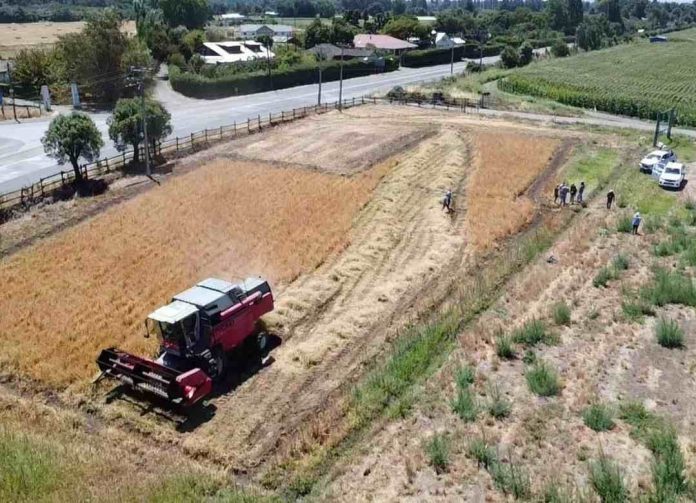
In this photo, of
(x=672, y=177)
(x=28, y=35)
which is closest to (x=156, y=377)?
(x=672, y=177)

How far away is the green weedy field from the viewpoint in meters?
65.6

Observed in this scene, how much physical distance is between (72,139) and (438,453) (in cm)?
2855

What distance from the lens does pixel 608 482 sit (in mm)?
13195

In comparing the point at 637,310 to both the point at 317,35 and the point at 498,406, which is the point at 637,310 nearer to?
the point at 498,406

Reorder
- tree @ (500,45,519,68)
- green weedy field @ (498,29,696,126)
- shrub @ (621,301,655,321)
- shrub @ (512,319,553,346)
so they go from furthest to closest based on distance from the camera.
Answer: tree @ (500,45,519,68) < green weedy field @ (498,29,696,126) < shrub @ (621,301,655,321) < shrub @ (512,319,553,346)

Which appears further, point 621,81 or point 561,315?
point 621,81

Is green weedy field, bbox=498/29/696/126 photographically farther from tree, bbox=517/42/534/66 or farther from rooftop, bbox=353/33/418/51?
rooftop, bbox=353/33/418/51

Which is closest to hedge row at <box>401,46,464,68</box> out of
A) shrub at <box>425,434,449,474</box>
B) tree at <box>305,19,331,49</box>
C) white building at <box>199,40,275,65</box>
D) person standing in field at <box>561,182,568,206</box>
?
tree at <box>305,19,331,49</box>

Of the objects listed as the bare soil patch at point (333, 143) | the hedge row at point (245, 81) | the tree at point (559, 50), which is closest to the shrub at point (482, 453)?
the bare soil patch at point (333, 143)

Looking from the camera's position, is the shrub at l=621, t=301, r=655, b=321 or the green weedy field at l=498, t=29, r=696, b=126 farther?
the green weedy field at l=498, t=29, r=696, b=126

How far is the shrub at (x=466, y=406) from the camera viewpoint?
1609 centimetres

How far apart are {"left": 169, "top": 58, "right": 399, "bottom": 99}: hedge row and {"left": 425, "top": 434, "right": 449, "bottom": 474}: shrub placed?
61.2 m

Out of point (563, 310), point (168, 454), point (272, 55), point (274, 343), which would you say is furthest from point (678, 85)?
point (168, 454)

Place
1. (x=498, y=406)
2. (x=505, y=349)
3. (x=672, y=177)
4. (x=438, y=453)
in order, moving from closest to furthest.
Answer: (x=438, y=453), (x=498, y=406), (x=505, y=349), (x=672, y=177)
